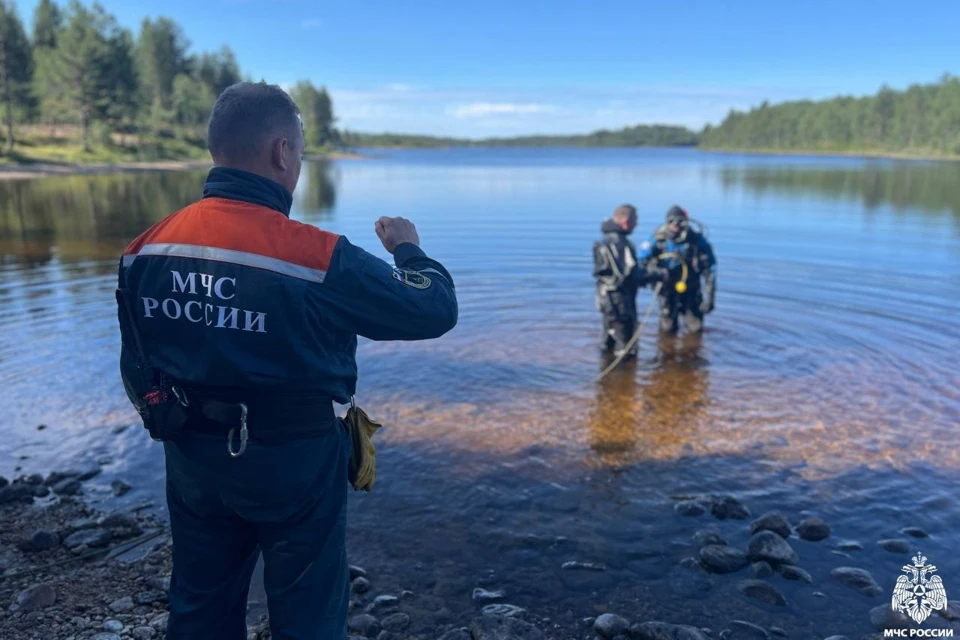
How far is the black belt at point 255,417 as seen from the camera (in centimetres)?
269

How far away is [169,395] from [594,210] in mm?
28656

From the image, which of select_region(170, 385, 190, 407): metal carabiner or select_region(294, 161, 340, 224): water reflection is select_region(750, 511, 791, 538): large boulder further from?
select_region(294, 161, 340, 224): water reflection

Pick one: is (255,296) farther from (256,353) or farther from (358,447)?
(358,447)

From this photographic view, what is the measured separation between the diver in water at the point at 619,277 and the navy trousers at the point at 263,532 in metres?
7.33

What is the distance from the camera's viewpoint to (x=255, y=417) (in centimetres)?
270

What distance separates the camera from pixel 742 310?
43.6 feet

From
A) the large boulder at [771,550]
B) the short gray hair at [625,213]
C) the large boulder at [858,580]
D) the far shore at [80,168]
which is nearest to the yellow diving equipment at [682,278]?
the short gray hair at [625,213]

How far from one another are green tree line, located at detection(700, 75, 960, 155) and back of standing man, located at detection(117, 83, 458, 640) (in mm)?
134740

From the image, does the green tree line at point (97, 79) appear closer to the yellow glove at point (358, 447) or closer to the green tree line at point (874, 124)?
the yellow glove at point (358, 447)

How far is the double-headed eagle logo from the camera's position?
4.66 meters

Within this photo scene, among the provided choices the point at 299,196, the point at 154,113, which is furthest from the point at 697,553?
the point at 154,113

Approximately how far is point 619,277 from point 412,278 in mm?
7363

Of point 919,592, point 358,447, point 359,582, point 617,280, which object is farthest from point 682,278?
point 358,447

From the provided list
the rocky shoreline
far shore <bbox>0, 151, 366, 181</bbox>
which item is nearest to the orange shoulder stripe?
the rocky shoreline
